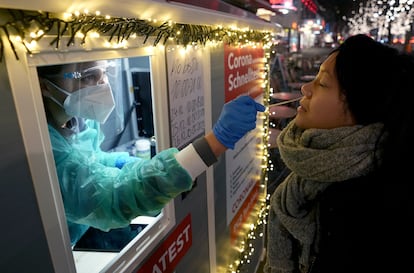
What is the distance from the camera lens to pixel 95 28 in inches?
37.3

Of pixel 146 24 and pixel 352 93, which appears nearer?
pixel 352 93

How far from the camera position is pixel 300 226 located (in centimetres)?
114

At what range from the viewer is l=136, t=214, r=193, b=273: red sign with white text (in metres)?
1.41

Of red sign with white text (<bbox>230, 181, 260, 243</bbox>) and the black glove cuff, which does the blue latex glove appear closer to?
the black glove cuff

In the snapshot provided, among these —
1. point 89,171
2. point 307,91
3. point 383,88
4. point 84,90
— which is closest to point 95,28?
point 84,90

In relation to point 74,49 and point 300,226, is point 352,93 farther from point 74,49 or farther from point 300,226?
point 74,49

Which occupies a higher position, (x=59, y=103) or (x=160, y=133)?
(x=59, y=103)

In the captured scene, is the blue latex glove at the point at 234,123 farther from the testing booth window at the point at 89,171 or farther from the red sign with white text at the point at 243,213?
the red sign with white text at the point at 243,213

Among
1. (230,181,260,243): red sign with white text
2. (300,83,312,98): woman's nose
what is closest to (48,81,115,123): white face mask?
(300,83,312,98): woman's nose

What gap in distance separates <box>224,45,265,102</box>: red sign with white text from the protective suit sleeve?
117 centimetres

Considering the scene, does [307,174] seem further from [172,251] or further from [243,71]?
[243,71]

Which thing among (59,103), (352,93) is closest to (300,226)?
(352,93)

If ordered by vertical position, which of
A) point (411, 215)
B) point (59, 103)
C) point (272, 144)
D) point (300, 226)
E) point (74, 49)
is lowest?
point (272, 144)

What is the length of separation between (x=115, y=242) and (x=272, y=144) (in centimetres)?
256
